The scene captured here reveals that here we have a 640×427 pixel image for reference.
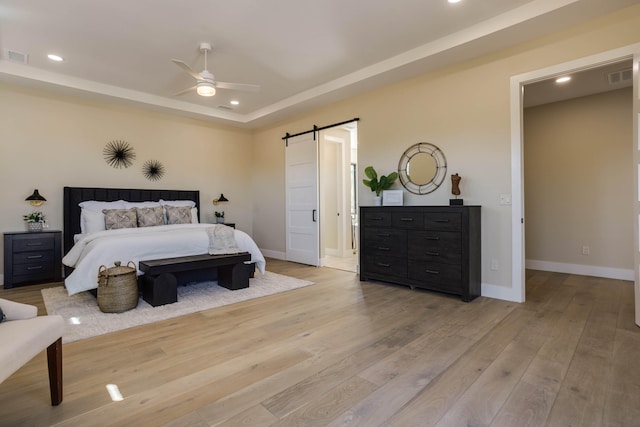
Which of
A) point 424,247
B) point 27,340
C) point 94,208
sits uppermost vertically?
point 94,208

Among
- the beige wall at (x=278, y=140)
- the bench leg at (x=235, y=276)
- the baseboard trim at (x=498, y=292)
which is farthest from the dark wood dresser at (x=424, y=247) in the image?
the bench leg at (x=235, y=276)

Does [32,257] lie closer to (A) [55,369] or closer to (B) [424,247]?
(A) [55,369]

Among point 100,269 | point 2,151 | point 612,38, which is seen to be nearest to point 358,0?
point 612,38

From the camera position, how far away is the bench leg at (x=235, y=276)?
4164 millimetres

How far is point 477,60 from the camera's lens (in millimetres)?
3850

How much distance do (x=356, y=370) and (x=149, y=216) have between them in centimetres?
432

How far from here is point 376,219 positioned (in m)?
4.46

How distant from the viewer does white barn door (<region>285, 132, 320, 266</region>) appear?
5902mm

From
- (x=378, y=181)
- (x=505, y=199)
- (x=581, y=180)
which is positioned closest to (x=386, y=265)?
(x=378, y=181)

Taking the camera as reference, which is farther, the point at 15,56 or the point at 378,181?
the point at 378,181

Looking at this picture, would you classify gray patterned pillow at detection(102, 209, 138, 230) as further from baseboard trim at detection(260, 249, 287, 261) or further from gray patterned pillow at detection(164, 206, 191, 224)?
baseboard trim at detection(260, 249, 287, 261)

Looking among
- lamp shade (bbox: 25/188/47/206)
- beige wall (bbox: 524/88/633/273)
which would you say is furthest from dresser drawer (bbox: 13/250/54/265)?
beige wall (bbox: 524/88/633/273)

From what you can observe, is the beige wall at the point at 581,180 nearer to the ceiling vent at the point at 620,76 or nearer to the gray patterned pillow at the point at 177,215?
the ceiling vent at the point at 620,76

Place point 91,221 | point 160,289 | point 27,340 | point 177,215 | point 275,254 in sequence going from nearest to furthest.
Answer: point 27,340, point 160,289, point 91,221, point 177,215, point 275,254
